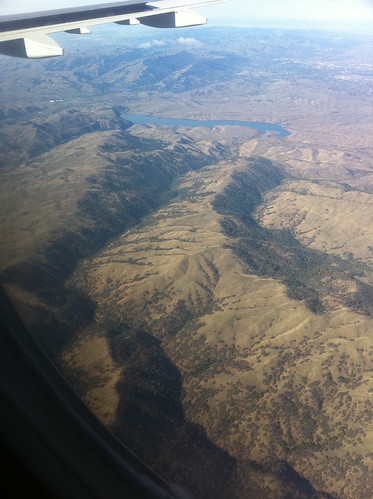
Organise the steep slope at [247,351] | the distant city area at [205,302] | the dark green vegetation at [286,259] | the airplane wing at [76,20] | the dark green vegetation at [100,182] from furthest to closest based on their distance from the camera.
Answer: the dark green vegetation at [286,259] → the dark green vegetation at [100,182] → the steep slope at [247,351] → the distant city area at [205,302] → the airplane wing at [76,20]

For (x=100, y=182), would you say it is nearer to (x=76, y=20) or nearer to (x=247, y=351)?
(x=247, y=351)

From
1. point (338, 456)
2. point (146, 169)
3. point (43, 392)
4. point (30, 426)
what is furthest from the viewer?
point (146, 169)

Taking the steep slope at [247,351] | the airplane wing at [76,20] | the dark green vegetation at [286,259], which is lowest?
the dark green vegetation at [286,259]

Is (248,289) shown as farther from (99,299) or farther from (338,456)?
(338,456)

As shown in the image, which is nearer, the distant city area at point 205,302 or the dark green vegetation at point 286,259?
the distant city area at point 205,302

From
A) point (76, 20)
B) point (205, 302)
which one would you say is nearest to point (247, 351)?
point (205, 302)

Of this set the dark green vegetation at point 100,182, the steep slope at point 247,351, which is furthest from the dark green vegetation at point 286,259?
the dark green vegetation at point 100,182

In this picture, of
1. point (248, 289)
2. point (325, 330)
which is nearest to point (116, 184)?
point (248, 289)

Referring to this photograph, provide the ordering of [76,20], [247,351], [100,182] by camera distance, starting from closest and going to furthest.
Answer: [76,20], [247,351], [100,182]

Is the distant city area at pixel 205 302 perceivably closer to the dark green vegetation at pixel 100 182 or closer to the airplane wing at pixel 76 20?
the dark green vegetation at pixel 100 182
